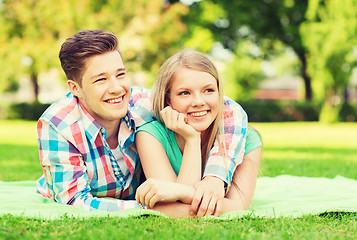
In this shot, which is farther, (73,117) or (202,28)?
(202,28)

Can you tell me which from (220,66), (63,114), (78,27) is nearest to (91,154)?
(63,114)

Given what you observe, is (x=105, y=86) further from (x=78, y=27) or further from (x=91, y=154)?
(x=78, y=27)

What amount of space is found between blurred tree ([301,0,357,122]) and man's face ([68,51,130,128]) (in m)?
19.9

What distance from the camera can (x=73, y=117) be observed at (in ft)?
10.7

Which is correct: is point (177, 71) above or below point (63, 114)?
above

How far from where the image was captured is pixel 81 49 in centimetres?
321

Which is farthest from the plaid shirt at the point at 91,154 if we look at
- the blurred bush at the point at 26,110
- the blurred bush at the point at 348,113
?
the blurred bush at the point at 348,113

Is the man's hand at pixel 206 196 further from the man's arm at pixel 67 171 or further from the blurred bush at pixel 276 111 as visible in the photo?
the blurred bush at pixel 276 111

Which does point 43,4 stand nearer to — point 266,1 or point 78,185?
point 266,1

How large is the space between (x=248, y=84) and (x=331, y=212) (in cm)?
3707

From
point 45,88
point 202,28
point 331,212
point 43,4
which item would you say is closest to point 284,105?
point 202,28

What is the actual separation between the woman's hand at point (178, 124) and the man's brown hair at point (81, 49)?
0.71 metres

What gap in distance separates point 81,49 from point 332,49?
66.4ft

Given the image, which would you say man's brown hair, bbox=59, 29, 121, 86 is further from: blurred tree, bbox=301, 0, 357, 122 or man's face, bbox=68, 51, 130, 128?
blurred tree, bbox=301, 0, 357, 122
